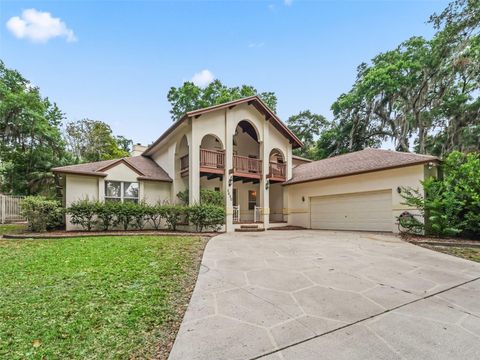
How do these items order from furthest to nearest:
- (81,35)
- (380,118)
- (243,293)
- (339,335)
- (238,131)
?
(380,118)
(238,131)
(81,35)
(243,293)
(339,335)

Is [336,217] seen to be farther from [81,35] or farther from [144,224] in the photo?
[81,35]

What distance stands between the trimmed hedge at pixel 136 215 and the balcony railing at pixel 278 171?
4844mm

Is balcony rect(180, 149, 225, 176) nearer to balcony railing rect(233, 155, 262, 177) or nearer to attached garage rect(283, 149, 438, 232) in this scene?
balcony railing rect(233, 155, 262, 177)

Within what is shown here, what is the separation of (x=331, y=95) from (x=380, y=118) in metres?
5.38

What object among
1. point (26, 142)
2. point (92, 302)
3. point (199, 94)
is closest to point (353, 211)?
point (92, 302)

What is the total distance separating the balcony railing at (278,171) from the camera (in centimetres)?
1555

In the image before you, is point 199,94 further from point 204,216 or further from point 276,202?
point 204,216

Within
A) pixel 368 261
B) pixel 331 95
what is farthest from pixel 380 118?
pixel 368 261

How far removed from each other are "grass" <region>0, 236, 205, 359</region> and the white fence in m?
12.8

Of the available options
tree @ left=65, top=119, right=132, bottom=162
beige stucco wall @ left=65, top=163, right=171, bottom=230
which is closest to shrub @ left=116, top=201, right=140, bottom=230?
beige stucco wall @ left=65, top=163, right=171, bottom=230

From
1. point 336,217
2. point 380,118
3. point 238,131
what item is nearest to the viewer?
point 336,217

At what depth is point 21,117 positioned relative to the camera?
A: 58.7ft

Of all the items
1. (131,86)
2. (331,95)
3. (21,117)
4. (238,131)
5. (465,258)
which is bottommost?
(465,258)

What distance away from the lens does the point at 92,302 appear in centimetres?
345
